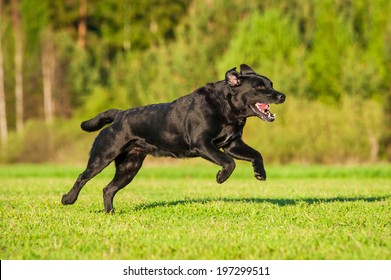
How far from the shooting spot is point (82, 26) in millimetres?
60094

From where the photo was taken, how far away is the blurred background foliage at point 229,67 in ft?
119

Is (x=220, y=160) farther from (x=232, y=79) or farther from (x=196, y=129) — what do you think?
(x=232, y=79)

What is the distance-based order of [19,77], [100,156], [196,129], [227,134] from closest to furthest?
1. [196,129]
2. [227,134]
3. [100,156]
4. [19,77]

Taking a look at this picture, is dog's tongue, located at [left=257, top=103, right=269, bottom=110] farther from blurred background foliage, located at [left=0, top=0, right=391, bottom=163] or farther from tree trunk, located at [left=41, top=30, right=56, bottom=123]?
tree trunk, located at [left=41, top=30, right=56, bottom=123]

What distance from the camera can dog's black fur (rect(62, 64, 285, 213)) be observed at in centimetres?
988

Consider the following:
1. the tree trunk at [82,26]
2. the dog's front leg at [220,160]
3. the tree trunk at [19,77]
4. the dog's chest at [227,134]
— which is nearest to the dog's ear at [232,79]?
the dog's chest at [227,134]

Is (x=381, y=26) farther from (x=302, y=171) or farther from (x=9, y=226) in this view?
(x=9, y=226)

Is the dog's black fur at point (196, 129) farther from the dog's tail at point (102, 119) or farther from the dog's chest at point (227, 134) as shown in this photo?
the dog's tail at point (102, 119)

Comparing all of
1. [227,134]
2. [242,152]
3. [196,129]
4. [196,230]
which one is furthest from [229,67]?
[196,230]

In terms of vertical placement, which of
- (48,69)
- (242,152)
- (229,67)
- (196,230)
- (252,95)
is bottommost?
(196,230)

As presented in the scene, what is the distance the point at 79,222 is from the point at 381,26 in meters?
34.1

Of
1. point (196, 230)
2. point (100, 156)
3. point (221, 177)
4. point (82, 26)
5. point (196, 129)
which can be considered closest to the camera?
point (196, 230)

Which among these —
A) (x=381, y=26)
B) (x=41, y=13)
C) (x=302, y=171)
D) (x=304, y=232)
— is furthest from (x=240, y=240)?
(x=41, y=13)

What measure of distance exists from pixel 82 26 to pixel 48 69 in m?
8.05
